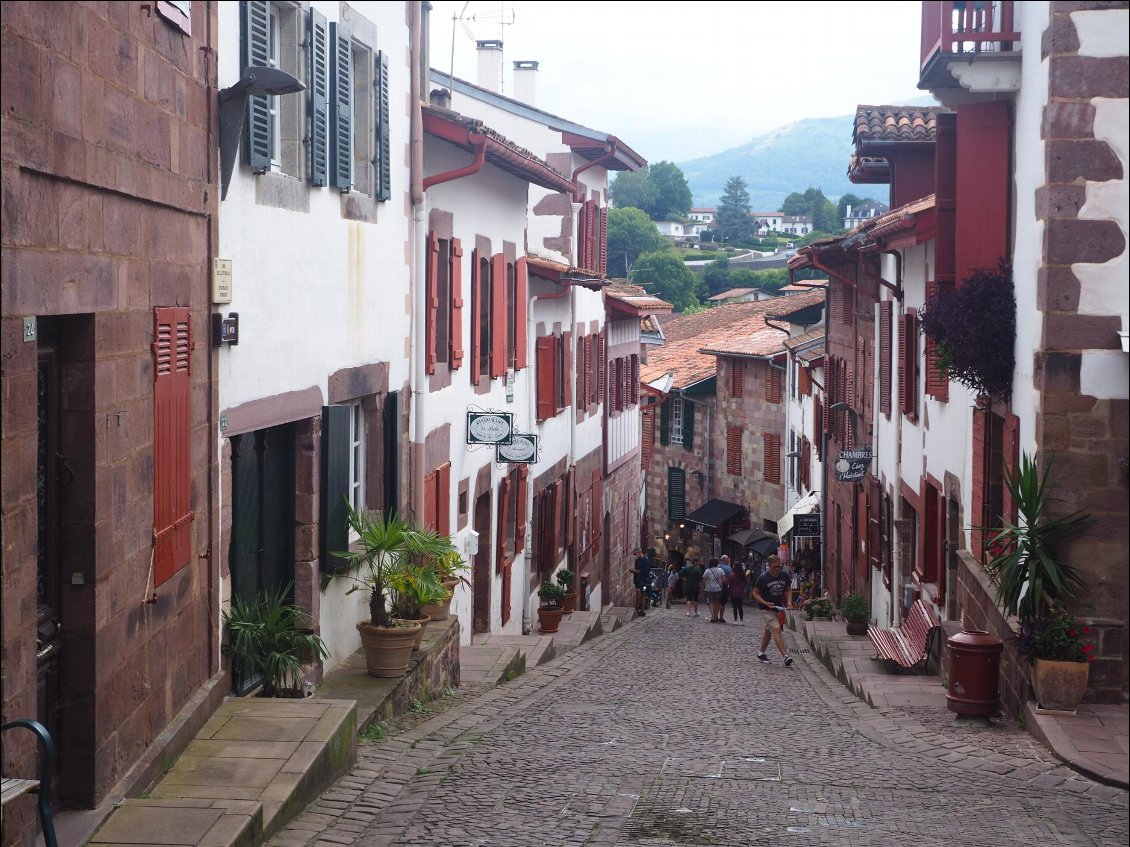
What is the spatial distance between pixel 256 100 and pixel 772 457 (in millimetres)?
31298

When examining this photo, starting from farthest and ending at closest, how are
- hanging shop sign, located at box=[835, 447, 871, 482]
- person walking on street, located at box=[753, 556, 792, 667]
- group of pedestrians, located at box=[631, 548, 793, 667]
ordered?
1. hanging shop sign, located at box=[835, 447, 871, 482]
2. group of pedestrians, located at box=[631, 548, 793, 667]
3. person walking on street, located at box=[753, 556, 792, 667]

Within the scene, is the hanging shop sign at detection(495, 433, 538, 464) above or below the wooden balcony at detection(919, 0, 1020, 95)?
below

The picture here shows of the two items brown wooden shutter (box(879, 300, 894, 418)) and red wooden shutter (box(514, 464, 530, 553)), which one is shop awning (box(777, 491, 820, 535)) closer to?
brown wooden shutter (box(879, 300, 894, 418))

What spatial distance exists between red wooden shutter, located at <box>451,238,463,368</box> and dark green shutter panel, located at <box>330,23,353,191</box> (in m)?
3.77

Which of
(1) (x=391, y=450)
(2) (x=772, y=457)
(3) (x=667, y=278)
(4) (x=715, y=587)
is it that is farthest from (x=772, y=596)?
(3) (x=667, y=278)

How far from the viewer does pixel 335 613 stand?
35.0 ft

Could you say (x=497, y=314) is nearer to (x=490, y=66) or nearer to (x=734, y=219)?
(x=490, y=66)

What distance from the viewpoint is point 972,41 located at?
11305 millimetres

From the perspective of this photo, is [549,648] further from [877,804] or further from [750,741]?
[877,804]

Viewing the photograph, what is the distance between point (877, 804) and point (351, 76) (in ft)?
20.8

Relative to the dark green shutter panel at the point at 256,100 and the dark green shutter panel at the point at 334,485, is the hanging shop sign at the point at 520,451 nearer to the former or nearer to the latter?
the dark green shutter panel at the point at 334,485

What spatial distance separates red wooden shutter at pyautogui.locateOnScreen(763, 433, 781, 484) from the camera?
126 feet

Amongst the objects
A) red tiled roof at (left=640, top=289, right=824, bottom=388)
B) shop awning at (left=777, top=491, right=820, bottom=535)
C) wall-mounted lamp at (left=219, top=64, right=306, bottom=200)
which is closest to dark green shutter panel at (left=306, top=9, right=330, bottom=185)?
wall-mounted lamp at (left=219, top=64, right=306, bottom=200)

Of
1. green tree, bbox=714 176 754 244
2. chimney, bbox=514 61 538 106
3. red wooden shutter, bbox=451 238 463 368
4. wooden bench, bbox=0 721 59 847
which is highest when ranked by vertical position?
green tree, bbox=714 176 754 244
